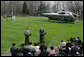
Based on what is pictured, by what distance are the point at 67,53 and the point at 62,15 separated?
27.0m

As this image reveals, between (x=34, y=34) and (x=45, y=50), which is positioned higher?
(x=45, y=50)

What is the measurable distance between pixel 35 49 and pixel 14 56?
1.56 metres

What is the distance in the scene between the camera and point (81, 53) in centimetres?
1561

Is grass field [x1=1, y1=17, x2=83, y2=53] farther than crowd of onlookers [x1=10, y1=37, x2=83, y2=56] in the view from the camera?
Yes

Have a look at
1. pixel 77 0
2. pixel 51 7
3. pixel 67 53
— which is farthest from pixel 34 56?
pixel 51 7

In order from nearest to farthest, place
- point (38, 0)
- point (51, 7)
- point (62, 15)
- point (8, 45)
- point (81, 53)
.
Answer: point (81, 53), point (8, 45), point (62, 15), point (38, 0), point (51, 7)

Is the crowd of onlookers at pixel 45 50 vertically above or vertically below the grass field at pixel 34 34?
above

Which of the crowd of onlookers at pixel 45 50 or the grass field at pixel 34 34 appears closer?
the crowd of onlookers at pixel 45 50

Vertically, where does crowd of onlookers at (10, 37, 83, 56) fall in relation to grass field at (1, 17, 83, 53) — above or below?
above

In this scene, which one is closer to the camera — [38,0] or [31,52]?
[31,52]

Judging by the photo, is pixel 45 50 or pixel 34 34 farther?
pixel 34 34

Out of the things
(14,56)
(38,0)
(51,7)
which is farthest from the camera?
(51,7)

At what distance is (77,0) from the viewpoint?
6147cm

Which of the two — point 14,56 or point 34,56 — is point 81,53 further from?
point 14,56
